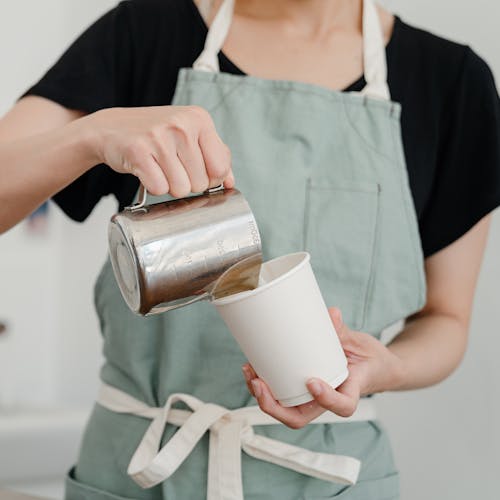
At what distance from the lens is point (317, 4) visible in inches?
46.3

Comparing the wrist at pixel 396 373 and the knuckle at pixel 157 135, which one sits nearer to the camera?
the knuckle at pixel 157 135

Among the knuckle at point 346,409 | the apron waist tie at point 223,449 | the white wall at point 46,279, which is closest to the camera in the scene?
the knuckle at point 346,409

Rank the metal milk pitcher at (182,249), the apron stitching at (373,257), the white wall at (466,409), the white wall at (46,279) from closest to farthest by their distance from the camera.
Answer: the metal milk pitcher at (182,249) → the apron stitching at (373,257) → the white wall at (466,409) → the white wall at (46,279)

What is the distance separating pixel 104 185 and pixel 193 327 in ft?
0.77

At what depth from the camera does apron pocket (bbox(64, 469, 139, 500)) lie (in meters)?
1.03

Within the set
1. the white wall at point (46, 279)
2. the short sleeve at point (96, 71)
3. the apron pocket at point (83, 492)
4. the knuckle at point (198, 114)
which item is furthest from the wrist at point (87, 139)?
the white wall at point (46, 279)

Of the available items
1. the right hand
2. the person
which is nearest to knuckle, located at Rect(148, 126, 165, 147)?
the right hand

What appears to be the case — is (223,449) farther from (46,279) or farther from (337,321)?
(46,279)

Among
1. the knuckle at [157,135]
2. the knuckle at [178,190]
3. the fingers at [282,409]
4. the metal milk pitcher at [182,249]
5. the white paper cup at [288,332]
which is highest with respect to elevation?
the knuckle at [157,135]

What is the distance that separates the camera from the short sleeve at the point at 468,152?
3.78 feet

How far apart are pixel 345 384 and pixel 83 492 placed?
15.9 inches

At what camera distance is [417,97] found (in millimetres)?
1162

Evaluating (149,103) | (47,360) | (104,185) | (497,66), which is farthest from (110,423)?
(47,360)

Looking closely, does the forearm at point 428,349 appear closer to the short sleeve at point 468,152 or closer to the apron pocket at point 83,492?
the short sleeve at point 468,152
